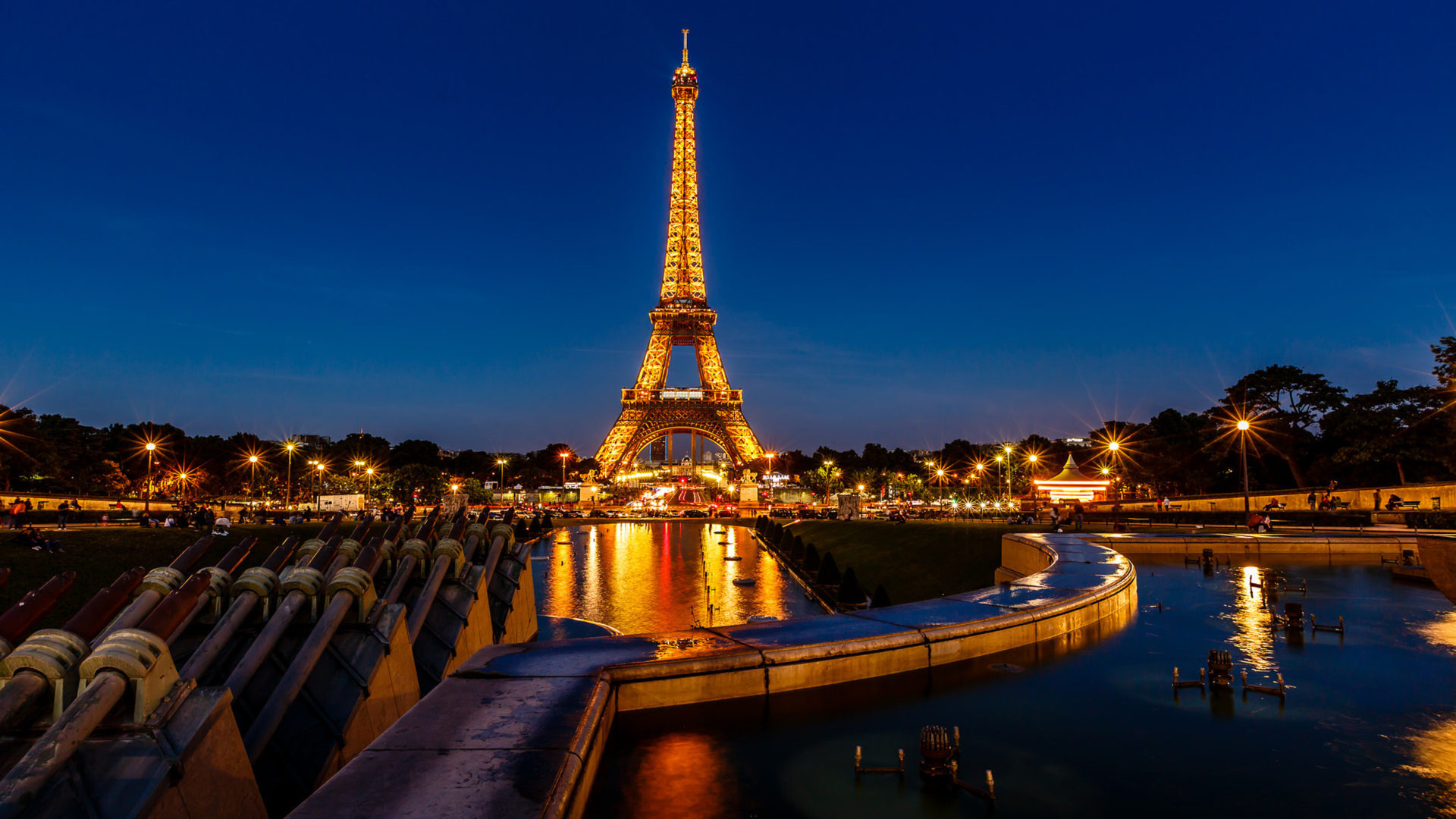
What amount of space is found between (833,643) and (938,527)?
3184 cm

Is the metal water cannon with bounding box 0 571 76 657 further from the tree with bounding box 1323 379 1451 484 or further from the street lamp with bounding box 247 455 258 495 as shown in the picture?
the street lamp with bounding box 247 455 258 495

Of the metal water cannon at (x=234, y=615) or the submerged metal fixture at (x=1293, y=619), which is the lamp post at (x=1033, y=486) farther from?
the metal water cannon at (x=234, y=615)

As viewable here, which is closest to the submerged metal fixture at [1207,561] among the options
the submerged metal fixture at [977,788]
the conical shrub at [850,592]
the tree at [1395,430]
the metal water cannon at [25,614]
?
the conical shrub at [850,592]

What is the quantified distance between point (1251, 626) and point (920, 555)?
74.5ft

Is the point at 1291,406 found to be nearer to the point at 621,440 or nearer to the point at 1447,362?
the point at 1447,362

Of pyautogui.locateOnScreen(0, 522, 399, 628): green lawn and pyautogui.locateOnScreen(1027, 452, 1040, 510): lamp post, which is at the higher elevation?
pyautogui.locateOnScreen(1027, 452, 1040, 510): lamp post

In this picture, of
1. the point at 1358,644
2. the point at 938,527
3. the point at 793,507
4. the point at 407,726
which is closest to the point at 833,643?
the point at 407,726

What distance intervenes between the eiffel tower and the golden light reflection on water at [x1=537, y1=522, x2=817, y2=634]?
163ft

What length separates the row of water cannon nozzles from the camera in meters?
3.49

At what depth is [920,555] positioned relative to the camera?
103ft

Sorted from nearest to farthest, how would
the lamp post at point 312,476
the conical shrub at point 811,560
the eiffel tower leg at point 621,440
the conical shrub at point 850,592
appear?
1. the conical shrub at point 850,592
2. the conical shrub at point 811,560
3. the lamp post at point 312,476
4. the eiffel tower leg at point 621,440

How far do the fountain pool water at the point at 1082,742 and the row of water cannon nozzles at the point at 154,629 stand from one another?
2300 mm

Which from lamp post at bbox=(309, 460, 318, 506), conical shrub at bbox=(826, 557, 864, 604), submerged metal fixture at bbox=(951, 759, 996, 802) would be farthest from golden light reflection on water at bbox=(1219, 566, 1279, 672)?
lamp post at bbox=(309, 460, 318, 506)

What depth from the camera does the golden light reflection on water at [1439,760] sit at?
408 cm
